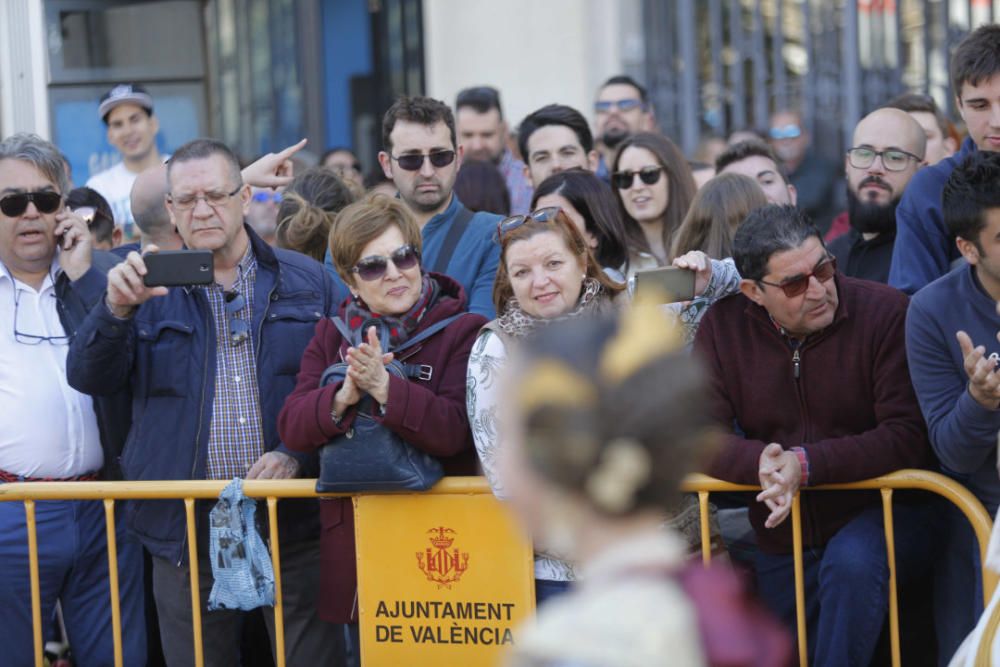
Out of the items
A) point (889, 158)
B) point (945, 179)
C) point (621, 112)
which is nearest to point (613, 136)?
point (621, 112)

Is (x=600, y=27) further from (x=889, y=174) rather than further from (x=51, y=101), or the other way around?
(x=889, y=174)

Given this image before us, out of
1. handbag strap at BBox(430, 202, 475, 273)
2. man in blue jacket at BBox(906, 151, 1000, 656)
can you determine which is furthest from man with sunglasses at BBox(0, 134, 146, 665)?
man in blue jacket at BBox(906, 151, 1000, 656)

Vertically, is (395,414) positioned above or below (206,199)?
below

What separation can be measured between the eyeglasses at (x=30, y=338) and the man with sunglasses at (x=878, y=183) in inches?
118

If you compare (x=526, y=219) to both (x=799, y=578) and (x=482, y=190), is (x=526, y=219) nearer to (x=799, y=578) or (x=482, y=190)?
(x=799, y=578)

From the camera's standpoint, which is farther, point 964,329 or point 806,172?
point 806,172

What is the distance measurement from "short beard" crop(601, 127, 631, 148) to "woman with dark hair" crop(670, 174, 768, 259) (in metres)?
2.47

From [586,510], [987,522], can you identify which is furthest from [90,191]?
[586,510]

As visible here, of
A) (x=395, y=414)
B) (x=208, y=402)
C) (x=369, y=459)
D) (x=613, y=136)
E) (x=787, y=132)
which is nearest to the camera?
(x=395, y=414)

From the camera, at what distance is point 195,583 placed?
16.2ft

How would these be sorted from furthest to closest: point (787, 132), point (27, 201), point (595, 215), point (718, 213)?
point (787, 132) → point (595, 215) → point (718, 213) → point (27, 201)

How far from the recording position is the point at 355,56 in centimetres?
1189

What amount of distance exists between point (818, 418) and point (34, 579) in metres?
2.74

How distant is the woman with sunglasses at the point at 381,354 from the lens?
4566 mm
